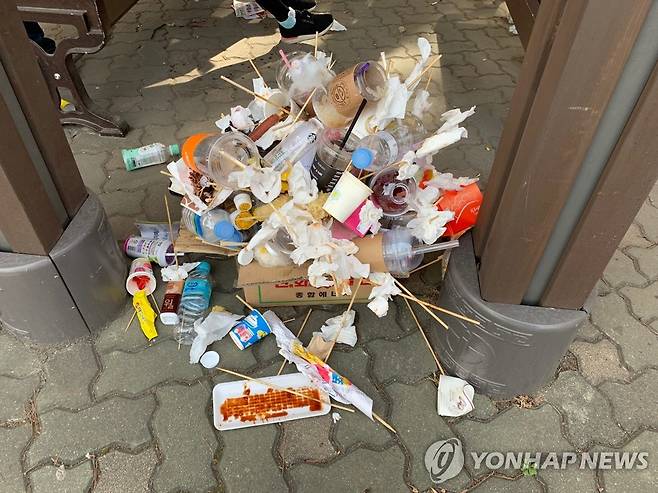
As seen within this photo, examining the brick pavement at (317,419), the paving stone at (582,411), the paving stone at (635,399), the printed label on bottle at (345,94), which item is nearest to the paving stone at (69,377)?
the brick pavement at (317,419)

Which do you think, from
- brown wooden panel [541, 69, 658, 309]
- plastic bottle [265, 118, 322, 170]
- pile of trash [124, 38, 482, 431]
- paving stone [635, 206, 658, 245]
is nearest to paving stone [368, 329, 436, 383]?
pile of trash [124, 38, 482, 431]

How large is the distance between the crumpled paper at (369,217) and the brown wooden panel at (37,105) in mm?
1106

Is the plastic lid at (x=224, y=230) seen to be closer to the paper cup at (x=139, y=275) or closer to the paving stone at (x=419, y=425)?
the paper cup at (x=139, y=275)

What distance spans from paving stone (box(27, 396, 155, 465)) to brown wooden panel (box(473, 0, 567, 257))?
4.57ft

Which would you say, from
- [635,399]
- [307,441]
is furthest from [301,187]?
[635,399]

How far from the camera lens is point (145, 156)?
302cm

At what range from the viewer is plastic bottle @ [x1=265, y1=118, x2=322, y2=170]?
2.13 metres

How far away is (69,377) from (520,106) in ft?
6.30

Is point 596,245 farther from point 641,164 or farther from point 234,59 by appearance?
point 234,59

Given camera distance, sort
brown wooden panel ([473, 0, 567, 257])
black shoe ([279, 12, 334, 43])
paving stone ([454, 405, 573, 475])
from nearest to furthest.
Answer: brown wooden panel ([473, 0, 567, 257]) < paving stone ([454, 405, 573, 475]) < black shoe ([279, 12, 334, 43])

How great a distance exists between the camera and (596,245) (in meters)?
1.53

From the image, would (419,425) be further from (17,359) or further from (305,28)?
(305,28)

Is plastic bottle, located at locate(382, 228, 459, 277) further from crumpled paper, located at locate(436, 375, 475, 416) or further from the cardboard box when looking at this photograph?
crumpled paper, located at locate(436, 375, 475, 416)

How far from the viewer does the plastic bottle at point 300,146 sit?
2.13m
